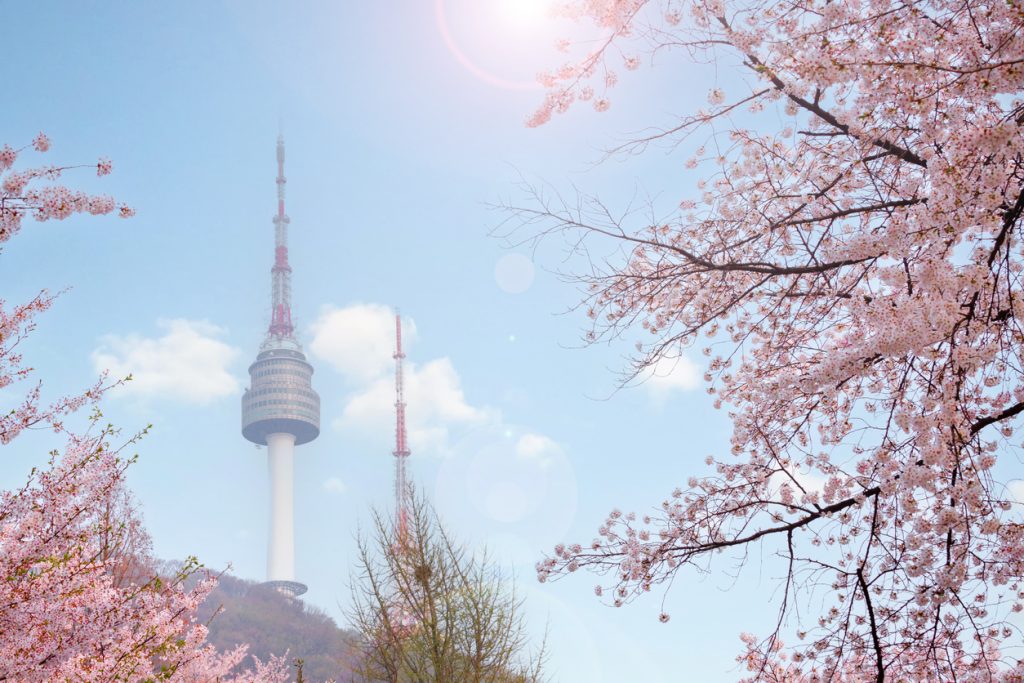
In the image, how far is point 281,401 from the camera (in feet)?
337

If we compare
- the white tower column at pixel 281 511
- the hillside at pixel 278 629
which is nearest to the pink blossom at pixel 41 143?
the hillside at pixel 278 629

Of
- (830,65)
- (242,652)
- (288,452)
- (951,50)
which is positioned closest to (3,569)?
(830,65)

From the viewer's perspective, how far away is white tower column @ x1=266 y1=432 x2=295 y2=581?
97062 millimetres

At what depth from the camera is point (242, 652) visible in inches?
608

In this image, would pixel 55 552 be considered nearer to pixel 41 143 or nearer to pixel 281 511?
pixel 41 143

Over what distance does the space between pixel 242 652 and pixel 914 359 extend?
46.7 feet

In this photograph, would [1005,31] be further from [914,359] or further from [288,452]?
[288,452]

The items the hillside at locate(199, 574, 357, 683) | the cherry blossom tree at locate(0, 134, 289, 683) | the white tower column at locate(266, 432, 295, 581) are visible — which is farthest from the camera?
the white tower column at locate(266, 432, 295, 581)

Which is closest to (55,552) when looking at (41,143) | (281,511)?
(41,143)

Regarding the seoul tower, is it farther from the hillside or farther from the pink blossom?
the pink blossom

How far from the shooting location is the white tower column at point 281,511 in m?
97.1

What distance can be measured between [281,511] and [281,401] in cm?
1364

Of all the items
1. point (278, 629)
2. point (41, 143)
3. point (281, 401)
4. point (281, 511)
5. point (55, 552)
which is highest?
point (281, 401)

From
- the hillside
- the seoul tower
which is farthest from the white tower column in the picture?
the hillside
